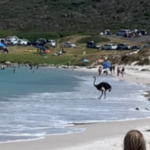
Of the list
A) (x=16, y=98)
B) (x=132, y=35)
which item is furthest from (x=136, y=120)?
(x=132, y=35)

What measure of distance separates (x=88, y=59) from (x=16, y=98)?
39024 mm

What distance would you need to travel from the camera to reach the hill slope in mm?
114562

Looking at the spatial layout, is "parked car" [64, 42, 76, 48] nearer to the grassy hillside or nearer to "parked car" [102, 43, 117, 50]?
the grassy hillside

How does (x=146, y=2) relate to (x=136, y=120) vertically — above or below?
above

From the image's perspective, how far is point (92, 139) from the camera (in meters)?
16.9

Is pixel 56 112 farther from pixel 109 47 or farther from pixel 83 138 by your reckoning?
pixel 109 47

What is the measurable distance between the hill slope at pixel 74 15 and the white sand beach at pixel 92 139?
3535 inches

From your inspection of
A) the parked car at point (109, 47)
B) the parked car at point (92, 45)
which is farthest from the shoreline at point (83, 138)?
the parked car at point (92, 45)

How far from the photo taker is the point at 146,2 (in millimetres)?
124938

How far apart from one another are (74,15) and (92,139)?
349 feet

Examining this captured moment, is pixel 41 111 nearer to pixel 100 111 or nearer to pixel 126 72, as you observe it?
pixel 100 111

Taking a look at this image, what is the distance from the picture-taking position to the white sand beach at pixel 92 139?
597 inches

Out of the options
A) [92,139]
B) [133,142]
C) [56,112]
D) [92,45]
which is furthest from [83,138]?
[92,45]

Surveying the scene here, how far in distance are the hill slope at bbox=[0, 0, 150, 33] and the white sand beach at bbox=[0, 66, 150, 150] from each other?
89.8 metres
